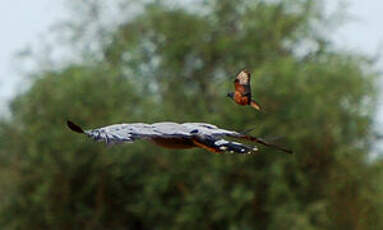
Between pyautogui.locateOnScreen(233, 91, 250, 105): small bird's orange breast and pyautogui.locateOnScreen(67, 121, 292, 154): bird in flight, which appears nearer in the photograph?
pyautogui.locateOnScreen(67, 121, 292, 154): bird in flight

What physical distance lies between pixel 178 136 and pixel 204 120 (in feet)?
43.4

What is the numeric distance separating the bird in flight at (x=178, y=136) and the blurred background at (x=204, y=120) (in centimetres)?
1207

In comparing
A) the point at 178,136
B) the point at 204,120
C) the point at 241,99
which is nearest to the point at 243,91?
the point at 241,99

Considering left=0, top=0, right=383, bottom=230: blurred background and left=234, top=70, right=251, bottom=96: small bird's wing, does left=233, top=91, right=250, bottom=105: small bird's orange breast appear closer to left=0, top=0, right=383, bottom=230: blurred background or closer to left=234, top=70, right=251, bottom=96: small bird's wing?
left=234, top=70, right=251, bottom=96: small bird's wing

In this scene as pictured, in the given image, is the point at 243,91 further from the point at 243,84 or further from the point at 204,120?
the point at 204,120

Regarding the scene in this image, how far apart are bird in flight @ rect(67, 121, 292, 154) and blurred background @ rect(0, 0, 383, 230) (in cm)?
1207

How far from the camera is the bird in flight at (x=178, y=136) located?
3.05 meters

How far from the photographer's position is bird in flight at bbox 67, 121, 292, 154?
3.05 metres

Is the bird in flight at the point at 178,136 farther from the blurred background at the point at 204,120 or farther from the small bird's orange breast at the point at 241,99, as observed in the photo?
the blurred background at the point at 204,120

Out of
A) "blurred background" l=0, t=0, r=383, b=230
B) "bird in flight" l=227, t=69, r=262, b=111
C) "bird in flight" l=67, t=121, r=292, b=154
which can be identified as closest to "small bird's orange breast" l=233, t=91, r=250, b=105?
"bird in flight" l=227, t=69, r=262, b=111

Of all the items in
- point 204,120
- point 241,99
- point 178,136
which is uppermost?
point 204,120

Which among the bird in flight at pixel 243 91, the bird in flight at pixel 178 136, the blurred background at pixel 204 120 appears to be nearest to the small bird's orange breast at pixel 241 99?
the bird in flight at pixel 243 91

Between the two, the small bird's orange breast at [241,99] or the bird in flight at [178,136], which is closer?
the bird in flight at [178,136]

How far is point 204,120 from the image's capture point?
1636 cm
